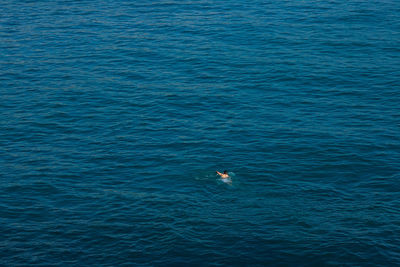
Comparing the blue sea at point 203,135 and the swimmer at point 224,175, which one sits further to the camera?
the swimmer at point 224,175

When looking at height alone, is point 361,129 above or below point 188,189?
above

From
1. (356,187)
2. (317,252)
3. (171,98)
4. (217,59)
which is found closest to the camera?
(317,252)

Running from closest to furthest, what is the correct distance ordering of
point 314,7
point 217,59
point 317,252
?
point 317,252, point 217,59, point 314,7

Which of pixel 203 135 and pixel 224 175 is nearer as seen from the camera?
pixel 224 175

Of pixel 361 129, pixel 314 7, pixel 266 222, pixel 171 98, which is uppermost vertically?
pixel 314 7

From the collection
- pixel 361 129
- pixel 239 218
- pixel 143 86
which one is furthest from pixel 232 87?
pixel 239 218

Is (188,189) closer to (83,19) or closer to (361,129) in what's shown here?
(361,129)

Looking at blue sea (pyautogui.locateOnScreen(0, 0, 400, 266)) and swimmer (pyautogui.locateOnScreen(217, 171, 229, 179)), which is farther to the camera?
swimmer (pyautogui.locateOnScreen(217, 171, 229, 179))

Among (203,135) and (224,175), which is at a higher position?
(203,135)
